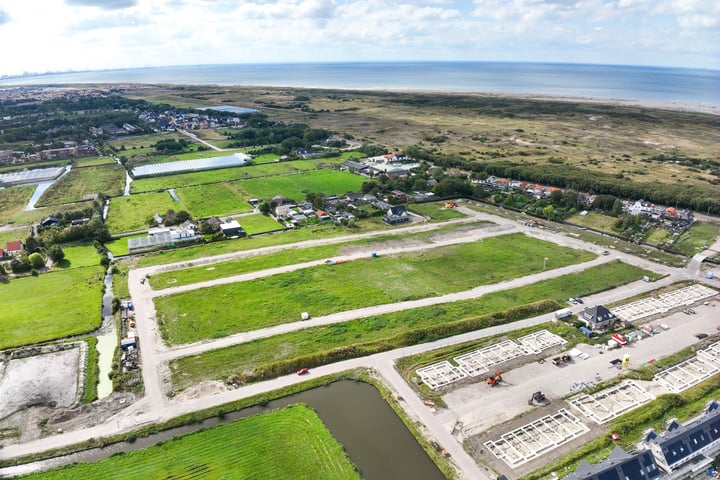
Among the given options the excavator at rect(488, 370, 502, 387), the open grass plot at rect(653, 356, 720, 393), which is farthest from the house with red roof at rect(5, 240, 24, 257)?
the open grass plot at rect(653, 356, 720, 393)

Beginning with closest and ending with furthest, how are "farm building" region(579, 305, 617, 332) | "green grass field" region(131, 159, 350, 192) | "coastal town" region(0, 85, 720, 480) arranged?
"coastal town" region(0, 85, 720, 480)
"farm building" region(579, 305, 617, 332)
"green grass field" region(131, 159, 350, 192)

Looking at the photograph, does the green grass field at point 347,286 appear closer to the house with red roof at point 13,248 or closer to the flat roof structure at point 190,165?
the house with red roof at point 13,248

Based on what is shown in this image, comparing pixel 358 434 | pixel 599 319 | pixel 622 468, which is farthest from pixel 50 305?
pixel 599 319

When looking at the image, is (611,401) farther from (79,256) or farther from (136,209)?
(136,209)

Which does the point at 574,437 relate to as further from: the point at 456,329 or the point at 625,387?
the point at 456,329

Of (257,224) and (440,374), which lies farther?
(257,224)

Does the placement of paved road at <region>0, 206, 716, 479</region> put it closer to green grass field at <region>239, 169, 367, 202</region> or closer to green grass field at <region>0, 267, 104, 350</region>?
green grass field at <region>0, 267, 104, 350</region>

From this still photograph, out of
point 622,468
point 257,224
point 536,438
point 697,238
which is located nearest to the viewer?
point 622,468

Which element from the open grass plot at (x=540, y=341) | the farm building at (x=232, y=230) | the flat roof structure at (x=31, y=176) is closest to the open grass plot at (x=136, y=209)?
the farm building at (x=232, y=230)
